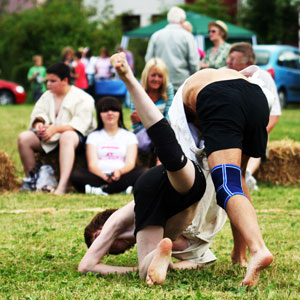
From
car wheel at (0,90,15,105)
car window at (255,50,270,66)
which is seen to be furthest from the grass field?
car wheel at (0,90,15,105)

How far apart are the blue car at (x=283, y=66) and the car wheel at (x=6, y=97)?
27.8 feet

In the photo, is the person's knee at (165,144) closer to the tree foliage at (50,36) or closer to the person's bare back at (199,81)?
the person's bare back at (199,81)

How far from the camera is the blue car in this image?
20000 millimetres

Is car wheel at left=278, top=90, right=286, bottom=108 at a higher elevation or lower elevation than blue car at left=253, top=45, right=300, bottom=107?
lower

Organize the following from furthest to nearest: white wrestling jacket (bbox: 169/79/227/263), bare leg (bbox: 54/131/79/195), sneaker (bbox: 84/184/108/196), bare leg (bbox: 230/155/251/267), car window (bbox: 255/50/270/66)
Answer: car window (bbox: 255/50/270/66)
bare leg (bbox: 54/131/79/195)
sneaker (bbox: 84/184/108/196)
bare leg (bbox: 230/155/251/267)
white wrestling jacket (bbox: 169/79/227/263)

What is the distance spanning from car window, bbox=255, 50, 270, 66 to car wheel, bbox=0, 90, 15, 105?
342 inches

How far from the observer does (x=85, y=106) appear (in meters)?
8.65

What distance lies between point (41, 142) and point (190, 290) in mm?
4849

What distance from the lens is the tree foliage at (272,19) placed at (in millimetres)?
27594

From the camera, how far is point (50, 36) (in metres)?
28.0

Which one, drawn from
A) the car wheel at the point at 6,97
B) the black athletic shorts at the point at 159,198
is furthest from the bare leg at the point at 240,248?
the car wheel at the point at 6,97

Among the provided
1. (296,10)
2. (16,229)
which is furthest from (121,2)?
(16,229)

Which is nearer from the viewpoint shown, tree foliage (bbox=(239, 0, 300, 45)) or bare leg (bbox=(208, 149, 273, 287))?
bare leg (bbox=(208, 149, 273, 287))

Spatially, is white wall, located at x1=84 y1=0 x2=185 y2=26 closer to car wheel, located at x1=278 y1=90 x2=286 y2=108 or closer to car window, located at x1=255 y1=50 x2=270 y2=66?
car wheel, located at x1=278 y1=90 x2=286 y2=108
